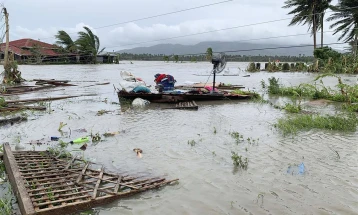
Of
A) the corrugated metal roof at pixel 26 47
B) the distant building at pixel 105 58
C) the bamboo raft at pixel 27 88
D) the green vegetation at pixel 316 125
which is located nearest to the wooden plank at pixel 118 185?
the green vegetation at pixel 316 125

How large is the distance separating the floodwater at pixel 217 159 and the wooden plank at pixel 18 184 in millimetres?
825

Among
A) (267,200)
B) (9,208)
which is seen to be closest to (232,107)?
(267,200)

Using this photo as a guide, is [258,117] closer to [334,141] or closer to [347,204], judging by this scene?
[334,141]

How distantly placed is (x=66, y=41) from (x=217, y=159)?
51437 mm

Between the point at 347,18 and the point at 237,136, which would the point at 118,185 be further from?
the point at 347,18

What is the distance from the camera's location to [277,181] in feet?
16.6

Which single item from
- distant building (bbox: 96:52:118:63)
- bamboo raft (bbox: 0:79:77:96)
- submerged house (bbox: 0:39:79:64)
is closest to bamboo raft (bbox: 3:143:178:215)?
bamboo raft (bbox: 0:79:77:96)

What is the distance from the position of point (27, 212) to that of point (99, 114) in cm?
775

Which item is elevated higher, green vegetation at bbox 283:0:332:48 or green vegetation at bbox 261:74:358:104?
green vegetation at bbox 283:0:332:48

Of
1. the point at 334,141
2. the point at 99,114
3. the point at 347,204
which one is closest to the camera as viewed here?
the point at 347,204

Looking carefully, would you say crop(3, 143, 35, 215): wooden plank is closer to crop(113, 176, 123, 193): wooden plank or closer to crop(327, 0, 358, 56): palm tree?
crop(113, 176, 123, 193): wooden plank

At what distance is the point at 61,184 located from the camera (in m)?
4.60

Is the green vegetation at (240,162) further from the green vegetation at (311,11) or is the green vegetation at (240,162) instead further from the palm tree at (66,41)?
the palm tree at (66,41)

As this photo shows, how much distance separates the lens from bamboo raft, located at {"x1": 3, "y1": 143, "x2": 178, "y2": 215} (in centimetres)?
392
